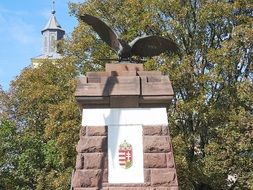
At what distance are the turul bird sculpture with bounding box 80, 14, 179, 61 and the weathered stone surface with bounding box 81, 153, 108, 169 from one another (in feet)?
4.49

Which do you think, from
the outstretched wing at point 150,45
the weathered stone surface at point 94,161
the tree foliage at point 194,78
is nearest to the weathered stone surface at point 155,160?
the weathered stone surface at point 94,161

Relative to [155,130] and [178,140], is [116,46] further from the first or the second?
[178,140]

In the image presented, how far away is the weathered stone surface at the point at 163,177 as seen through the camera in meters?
6.03

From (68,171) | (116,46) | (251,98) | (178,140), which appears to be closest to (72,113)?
(68,171)

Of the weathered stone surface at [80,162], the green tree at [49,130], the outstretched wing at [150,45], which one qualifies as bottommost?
the weathered stone surface at [80,162]

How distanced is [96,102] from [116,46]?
3.04ft

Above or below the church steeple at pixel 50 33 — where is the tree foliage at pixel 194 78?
below

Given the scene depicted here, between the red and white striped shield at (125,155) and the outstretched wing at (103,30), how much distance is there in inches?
53.4

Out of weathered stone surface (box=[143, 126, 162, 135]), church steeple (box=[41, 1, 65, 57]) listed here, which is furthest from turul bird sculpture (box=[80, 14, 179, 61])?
church steeple (box=[41, 1, 65, 57])

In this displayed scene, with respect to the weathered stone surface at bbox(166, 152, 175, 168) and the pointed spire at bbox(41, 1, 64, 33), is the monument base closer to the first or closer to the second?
the weathered stone surface at bbox(166, 152, 175, 168)

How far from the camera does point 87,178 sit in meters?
5.99

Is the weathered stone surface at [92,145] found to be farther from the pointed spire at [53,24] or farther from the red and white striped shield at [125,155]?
the pointed spire at [53,24]

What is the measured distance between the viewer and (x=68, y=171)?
1766cm

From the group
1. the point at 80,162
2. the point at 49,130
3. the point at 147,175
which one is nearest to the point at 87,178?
the point at 80,162
